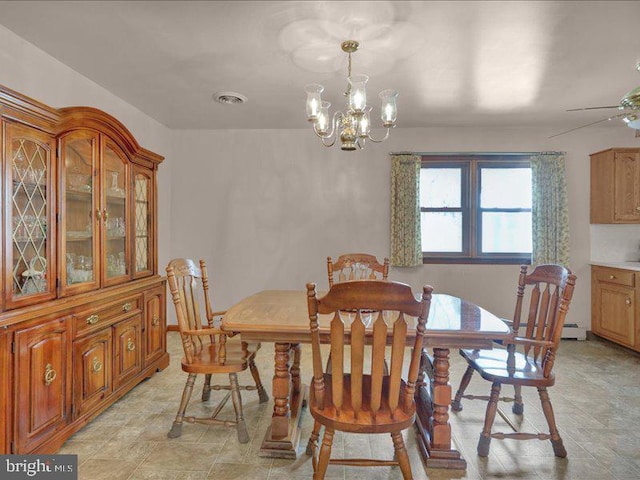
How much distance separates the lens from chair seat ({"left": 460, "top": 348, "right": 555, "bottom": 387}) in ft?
6.25

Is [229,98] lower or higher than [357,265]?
higher

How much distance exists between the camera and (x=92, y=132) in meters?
2.34

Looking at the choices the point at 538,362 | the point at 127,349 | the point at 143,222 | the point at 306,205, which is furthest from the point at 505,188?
the point at 127,349

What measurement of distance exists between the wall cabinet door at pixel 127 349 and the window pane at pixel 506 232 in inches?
152

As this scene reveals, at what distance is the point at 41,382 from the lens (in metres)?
1.87

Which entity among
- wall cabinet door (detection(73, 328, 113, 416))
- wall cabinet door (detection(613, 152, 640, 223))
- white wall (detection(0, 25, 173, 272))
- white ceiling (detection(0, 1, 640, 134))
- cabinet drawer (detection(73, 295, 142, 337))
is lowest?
wall cabinet door (detection(73, 328, 113, 416))

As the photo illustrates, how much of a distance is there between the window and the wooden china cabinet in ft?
10.7

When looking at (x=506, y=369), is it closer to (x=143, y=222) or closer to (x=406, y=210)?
(x=406, y=210)

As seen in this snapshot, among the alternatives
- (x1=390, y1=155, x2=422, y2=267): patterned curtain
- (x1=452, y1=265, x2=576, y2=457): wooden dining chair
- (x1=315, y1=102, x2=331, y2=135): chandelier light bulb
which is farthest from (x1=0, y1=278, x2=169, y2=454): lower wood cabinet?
(x1=390, y1=155, x2=422, y2=267): patterned curtain

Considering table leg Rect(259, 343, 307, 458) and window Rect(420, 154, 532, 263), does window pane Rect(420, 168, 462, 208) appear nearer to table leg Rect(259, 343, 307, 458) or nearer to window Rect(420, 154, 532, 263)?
window Rect(420, 154, 532, 263)

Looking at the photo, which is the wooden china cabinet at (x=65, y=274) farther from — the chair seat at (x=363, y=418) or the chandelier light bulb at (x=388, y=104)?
the chandelier light bulb at (x=388, y=104)

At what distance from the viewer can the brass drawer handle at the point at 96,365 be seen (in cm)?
226

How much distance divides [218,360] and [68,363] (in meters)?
0.87

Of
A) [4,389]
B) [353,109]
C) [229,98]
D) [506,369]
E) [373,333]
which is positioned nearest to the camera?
[373,333]
